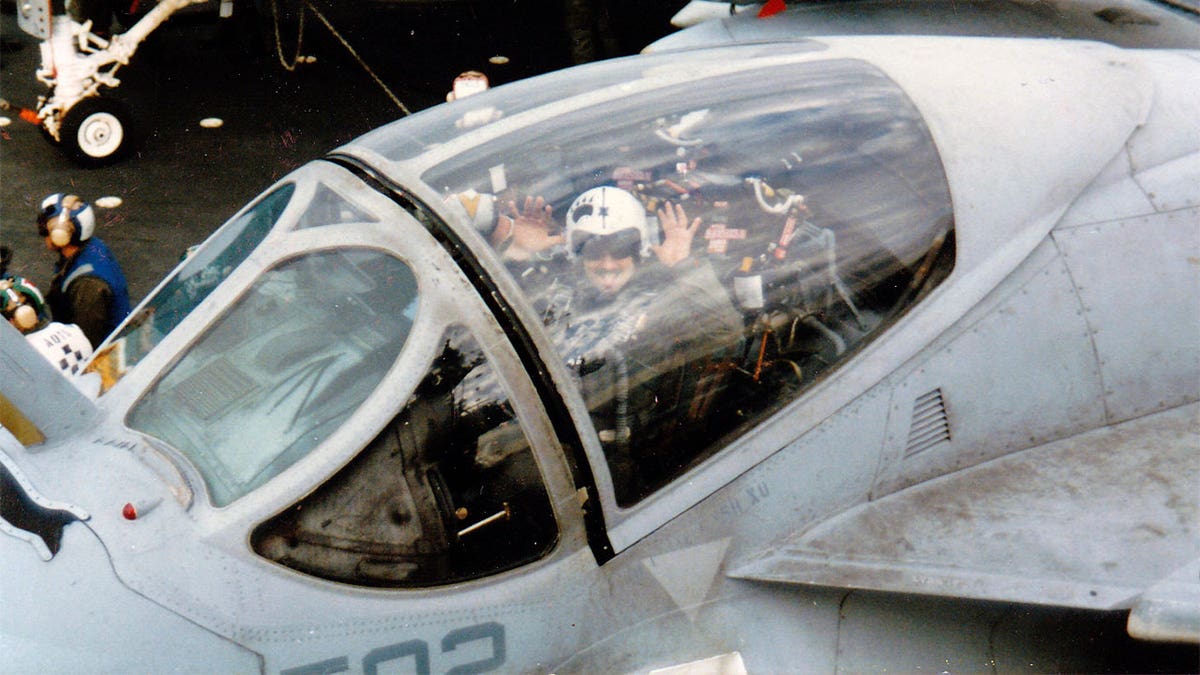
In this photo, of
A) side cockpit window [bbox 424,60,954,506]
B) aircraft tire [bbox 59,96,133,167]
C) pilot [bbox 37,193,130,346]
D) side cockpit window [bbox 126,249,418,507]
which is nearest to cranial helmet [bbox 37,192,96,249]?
pilot [bbox 37,193,130,346]

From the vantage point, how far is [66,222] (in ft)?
21.7

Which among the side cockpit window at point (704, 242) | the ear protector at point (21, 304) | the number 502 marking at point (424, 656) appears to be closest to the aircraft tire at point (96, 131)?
the ear protector at point (21, 304)

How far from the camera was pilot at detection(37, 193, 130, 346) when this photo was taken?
6441mm

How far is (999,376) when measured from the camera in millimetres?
3852

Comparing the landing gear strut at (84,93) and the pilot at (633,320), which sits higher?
the landing gear strut at (84,93)

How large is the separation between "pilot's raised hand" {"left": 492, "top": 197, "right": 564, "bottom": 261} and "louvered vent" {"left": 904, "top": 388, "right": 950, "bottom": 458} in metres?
1.29

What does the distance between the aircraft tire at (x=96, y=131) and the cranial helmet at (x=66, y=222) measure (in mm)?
3178

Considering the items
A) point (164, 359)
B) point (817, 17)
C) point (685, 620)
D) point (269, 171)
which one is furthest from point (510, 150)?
point (269, 171)

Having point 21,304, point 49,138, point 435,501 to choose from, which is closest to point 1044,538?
point 435,501

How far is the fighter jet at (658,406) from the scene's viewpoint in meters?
3.21

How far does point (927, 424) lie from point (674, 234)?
1.05 metres

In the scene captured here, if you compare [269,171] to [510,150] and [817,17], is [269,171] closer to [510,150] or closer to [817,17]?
[817,17]

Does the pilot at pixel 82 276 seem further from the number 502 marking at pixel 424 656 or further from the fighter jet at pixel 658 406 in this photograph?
the number 502 marking at pixel 424 656

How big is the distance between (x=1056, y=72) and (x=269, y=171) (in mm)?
7116
